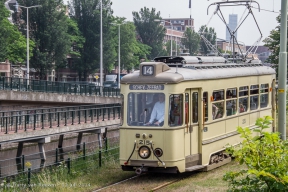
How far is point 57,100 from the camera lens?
152 ft

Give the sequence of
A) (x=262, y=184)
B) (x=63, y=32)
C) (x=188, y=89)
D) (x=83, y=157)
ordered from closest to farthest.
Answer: (x=262, y=184) < (x=188, y=89) < (x=83, y=157) < (x=63, y=32)

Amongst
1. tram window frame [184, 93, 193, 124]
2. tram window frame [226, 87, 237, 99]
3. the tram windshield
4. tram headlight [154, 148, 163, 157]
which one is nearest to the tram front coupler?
tram headlight [154, 148, 163, 157]

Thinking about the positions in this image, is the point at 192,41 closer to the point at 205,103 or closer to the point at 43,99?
the point at 43,99

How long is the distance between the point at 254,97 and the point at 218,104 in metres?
3.19

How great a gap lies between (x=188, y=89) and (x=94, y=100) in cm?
3434

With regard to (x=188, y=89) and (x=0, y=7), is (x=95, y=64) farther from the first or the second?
(x=188, y=89)

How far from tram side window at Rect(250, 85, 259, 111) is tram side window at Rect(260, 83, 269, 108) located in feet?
1.70

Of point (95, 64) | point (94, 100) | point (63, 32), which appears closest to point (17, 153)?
point (94, 100)

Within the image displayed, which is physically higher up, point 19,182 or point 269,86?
point 269,86

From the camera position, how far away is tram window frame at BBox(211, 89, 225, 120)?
18.1 meters

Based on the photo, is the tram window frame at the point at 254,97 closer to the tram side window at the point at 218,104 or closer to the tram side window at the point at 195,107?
the tram side window at the point at 218,104

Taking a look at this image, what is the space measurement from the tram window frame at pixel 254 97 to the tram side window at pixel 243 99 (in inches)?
20.0

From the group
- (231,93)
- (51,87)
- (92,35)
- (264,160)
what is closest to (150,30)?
(92,35)

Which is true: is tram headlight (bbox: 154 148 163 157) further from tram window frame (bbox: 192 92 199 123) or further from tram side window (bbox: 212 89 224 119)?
tram side window (bbox: 212 89 224 119)
